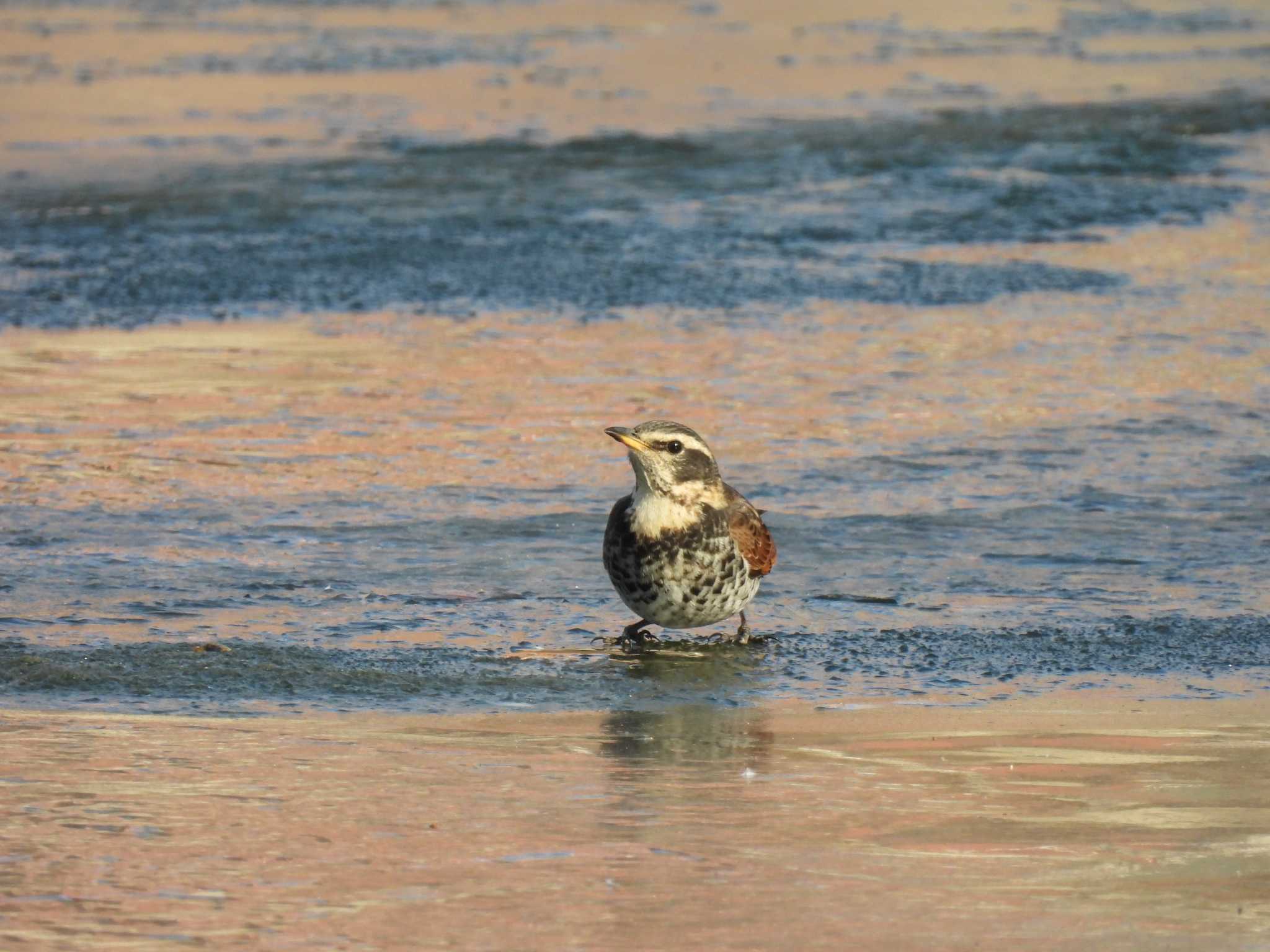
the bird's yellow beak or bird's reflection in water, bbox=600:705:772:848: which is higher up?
the bird's yellow beak

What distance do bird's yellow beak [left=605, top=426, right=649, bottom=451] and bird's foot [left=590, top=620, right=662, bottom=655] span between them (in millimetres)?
662

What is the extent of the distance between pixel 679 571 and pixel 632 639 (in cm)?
46

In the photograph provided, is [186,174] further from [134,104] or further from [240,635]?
[240,635]

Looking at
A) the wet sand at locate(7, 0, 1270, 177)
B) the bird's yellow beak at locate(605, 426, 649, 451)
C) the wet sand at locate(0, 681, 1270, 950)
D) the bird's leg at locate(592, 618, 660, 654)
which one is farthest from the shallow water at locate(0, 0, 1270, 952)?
the bird's yellow beak at locate(605, 426, 649, 451)

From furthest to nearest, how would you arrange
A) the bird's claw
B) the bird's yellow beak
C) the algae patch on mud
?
the algae patch on mud, the bird's claw, the bird's yellow beak

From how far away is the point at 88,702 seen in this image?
6.78 meters

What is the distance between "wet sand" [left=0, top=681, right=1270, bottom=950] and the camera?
480cm

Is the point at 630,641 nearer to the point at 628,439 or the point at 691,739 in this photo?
the point at 628,439

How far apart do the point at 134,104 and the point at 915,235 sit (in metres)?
9.73

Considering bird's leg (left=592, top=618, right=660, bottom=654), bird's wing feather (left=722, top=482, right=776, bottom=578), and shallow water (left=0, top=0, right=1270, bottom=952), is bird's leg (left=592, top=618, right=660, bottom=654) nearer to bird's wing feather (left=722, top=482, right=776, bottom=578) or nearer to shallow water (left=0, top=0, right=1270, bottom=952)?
shallow water (left=0, top=0, right=1270, bottom=952)

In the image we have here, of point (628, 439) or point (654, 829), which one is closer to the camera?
point (654, 829)

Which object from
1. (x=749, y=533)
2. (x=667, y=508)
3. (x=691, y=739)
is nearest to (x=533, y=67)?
(x=749, y=533)

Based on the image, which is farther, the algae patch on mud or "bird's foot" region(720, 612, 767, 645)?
the algae patch on mud

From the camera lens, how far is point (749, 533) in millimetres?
7949
